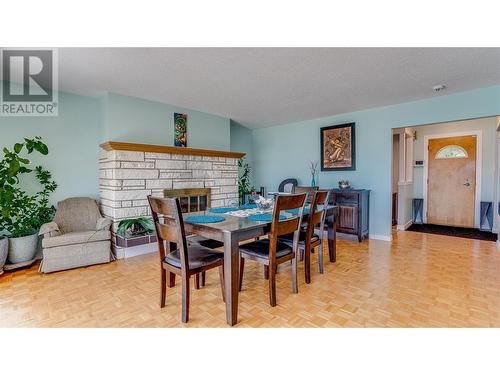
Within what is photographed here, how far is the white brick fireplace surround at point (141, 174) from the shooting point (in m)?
3.30

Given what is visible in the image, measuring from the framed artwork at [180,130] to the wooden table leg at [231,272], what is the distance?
9.31ft

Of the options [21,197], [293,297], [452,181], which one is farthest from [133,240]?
[452,181]

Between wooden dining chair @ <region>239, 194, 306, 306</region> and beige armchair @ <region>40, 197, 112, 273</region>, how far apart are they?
1.93 m

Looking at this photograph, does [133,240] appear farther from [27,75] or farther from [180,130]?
[27,75]

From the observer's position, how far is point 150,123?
377 cm

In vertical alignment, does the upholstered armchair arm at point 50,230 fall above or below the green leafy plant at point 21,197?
below

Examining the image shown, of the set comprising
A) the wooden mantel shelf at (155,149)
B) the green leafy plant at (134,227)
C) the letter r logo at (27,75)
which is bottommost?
the green leafy plant at (134,227)

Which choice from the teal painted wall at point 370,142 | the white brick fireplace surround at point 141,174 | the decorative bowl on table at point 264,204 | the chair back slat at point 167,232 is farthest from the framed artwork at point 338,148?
the chair back slat at point 167,232

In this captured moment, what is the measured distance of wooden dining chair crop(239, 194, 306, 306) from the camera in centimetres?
189

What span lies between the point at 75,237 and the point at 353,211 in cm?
388

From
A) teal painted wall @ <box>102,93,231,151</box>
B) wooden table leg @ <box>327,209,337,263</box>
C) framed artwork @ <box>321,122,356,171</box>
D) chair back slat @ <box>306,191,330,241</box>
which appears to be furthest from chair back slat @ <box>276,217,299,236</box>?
framed artwork @ <box>321,122,356,171</box>

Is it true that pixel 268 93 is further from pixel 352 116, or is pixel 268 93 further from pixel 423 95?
pixel 423 95

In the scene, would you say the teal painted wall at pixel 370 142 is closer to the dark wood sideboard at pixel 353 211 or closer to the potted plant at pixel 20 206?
the dark wood sideboard at pixel 353 211
